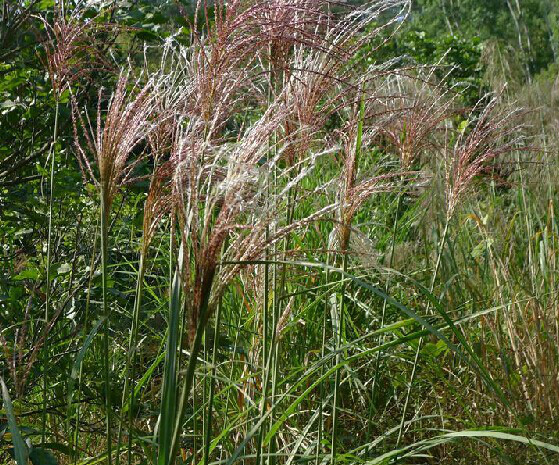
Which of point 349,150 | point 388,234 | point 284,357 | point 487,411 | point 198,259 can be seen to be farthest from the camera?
point 388,234

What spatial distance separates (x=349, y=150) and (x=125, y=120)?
2.46 ft

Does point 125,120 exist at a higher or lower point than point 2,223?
higher

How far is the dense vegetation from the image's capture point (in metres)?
1.69

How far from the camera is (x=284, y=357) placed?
140 inches

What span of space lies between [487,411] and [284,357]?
85cm

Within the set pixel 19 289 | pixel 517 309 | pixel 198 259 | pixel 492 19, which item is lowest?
pixel 517 309

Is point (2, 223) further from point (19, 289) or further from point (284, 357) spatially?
point (284, 357)

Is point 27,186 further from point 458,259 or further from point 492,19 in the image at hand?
point 492,19

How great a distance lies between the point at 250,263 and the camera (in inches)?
53.9

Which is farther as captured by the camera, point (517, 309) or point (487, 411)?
point (517, 309)

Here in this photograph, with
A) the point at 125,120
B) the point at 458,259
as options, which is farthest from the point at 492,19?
the point at 125,120

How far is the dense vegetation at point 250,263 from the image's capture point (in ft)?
5.54

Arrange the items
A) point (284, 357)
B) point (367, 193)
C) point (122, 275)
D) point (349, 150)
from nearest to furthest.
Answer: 1. point (367, 193)
2. point (349, 150)
3. point (284, 357)
4. point (122, 275)

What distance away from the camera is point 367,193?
79.6 inches
